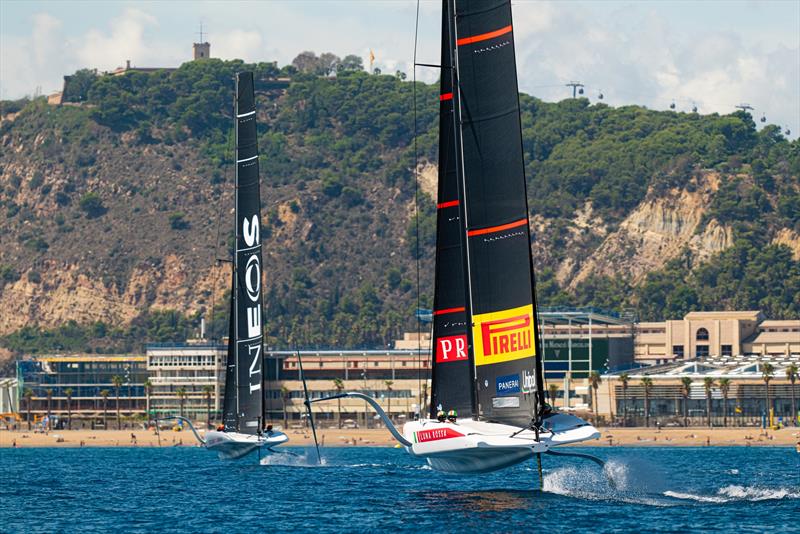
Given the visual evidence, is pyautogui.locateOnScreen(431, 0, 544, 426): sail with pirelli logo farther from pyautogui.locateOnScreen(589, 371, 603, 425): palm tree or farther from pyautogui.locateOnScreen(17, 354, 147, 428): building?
pyautogui.locateOnScreen(17, 354, 147, 428): building

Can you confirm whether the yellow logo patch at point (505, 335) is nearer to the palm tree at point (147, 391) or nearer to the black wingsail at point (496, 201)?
the black wingsail at point (496, 201)

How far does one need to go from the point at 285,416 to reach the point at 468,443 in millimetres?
134119

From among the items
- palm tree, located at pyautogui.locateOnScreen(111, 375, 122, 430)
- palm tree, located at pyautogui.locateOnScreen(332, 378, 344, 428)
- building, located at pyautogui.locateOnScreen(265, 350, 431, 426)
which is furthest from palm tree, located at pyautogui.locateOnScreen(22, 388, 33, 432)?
palm tree, located at pyautogui.locateOnScreen(332, 378, 344, 428)

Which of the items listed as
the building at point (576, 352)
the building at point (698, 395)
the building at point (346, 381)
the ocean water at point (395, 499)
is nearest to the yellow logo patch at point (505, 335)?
the ocean water at point (395, 499)

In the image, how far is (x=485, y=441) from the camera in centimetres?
4584

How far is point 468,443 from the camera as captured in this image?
4619cm

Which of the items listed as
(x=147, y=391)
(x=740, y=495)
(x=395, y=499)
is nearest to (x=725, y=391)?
(x=147, y=391)

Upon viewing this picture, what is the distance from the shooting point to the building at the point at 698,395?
161 meters

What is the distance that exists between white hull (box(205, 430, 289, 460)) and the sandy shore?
56.7m

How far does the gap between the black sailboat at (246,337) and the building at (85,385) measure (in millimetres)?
112877

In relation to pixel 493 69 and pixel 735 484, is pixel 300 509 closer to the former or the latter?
pixel 493 69

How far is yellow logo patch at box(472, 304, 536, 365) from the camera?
46812 mm

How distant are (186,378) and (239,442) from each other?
359 feet

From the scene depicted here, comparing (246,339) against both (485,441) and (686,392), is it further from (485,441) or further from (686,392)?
(686,392)
